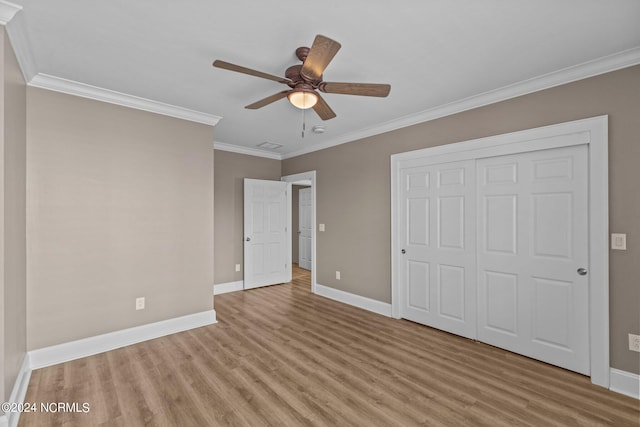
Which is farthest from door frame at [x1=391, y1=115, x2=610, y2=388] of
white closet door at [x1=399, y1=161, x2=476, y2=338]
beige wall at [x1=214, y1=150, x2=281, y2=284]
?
beige wall at [x1=214, y1=150, x2=281, y2=284]

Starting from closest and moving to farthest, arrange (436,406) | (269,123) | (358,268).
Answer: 1. (436,406)
2. (269,123)
3. (358,268)

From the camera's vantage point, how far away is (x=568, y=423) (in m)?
1.92

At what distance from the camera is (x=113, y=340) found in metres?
2.98

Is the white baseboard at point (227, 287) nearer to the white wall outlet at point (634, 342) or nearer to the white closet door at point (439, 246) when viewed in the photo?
the white closet door at point (439, 246)

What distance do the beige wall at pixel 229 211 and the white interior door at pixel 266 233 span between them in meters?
0.16

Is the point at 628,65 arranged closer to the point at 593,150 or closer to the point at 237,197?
the point at 593,150

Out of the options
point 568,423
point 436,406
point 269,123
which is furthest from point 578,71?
point 269,123

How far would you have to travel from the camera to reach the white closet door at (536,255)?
8.25 ft

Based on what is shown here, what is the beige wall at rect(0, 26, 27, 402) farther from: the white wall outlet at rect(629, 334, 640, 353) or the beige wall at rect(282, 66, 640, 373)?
the white wall outlet at rect(629, 334, 640, 353)

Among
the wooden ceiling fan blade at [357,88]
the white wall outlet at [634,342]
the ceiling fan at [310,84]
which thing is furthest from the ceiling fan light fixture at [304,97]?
the white wall outlet at [634,342]

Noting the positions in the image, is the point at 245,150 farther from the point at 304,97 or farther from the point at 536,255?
the point at 536,255

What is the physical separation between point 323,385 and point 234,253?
3.35 metres

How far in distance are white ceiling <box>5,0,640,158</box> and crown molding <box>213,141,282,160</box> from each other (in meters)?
1.88

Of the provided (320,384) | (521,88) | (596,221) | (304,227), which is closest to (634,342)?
(596,221)
